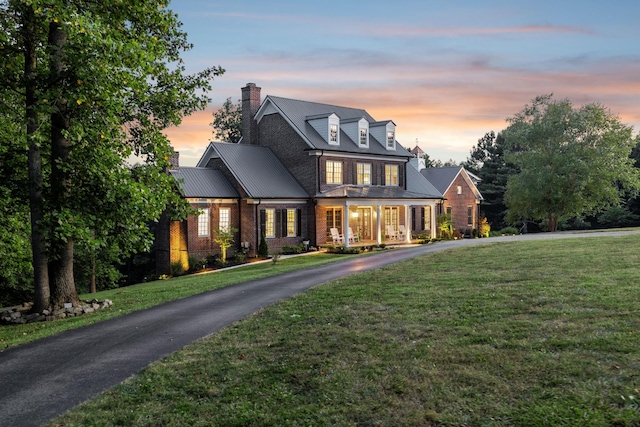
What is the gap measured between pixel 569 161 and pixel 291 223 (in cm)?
2285

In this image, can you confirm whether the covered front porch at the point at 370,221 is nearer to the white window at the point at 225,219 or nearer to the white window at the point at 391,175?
the white window at the point at 391,175

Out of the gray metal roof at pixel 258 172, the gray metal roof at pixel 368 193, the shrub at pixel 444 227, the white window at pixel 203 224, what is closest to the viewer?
the white window at pixel 203 224

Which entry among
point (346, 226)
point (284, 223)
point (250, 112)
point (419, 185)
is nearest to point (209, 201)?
point (284, 223)

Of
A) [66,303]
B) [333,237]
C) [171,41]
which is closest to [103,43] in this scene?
[171,41]

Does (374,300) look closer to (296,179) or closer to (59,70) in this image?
(59,70)

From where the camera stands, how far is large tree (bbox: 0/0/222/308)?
12.7 m

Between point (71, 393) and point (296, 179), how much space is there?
2900cm

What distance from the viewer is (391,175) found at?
4072cm

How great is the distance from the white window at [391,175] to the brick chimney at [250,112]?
9.93 m

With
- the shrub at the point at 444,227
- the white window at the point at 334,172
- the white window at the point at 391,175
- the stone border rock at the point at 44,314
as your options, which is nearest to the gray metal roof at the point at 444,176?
the shrub at the point at 444,227

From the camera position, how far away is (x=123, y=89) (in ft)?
44.7

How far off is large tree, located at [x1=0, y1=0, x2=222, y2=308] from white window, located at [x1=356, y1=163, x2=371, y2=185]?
2278 cm

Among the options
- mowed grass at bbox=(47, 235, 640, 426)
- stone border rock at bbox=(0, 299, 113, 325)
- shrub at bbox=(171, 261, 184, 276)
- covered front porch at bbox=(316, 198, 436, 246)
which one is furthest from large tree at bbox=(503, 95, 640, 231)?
stone border rock at bbox=(0, 299, 113, 325)

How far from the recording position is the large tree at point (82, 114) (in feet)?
41.5
